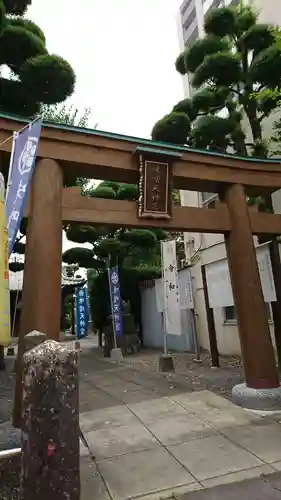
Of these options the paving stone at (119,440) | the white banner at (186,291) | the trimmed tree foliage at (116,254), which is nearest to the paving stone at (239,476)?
the paving stone at (119,440)

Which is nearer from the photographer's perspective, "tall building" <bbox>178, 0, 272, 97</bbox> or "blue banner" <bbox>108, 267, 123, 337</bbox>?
"tall building" <bbox>178, 0, 272, 97</bbox>

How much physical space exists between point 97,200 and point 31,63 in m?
4.33

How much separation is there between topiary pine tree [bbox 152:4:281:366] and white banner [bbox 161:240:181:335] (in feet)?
9.30

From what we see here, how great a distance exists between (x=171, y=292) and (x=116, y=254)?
691 cm

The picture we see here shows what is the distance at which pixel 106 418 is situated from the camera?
5.82 m

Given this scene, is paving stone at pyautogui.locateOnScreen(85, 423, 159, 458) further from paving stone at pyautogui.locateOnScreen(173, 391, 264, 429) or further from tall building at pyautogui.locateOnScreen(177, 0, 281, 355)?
tall building at pyautogui.locateOnScreen(177, 0, 281, 355)

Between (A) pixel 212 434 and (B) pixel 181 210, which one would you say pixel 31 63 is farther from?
(A) pixel 212 434

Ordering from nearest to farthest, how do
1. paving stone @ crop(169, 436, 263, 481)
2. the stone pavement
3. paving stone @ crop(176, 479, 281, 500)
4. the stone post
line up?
the stone post, paving stone @ crop(176, 479, 281, 500), the stone pavement, paving stone @ crop(169, 436, 263, 481)

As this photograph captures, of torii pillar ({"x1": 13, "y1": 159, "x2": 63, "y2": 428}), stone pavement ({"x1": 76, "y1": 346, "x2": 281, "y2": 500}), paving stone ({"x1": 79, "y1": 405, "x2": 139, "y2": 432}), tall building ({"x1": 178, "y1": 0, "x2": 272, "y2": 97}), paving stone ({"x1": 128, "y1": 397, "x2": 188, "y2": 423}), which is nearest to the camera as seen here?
stone pavement ({"x1": 76, "y1": 346, "x2": 281, "y2": 500})

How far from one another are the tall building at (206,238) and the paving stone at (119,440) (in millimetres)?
6783

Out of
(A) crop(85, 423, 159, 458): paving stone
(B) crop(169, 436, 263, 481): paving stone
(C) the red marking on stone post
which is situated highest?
(C) the red marking on stone post

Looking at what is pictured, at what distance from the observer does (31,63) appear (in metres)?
8.19

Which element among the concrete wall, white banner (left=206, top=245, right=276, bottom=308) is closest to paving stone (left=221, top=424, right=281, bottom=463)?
white banner (left=206, top=245, right=276, bottom=308)

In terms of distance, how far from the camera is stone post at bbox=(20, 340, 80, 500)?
2.55 metres
